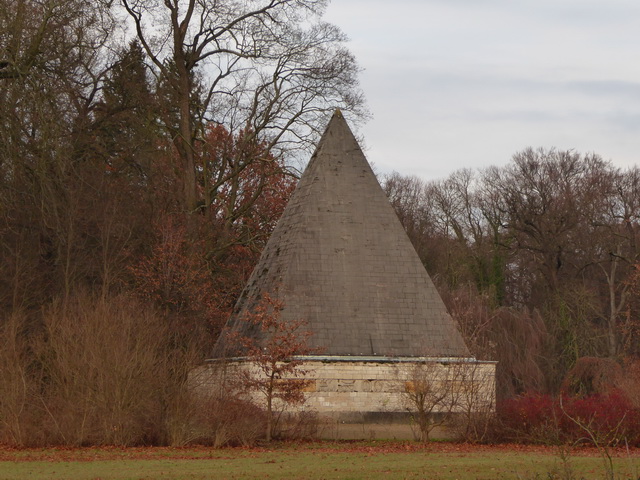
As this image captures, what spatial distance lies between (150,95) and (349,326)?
39.8 ft

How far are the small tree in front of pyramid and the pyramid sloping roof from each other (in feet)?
2.16

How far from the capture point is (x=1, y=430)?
20.2m

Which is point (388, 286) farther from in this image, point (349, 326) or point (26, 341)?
point (26, 341)

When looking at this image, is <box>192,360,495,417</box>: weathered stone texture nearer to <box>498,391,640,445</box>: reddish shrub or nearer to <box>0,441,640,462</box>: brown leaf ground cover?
<box>498,391,640,445</box>: reddish shrub

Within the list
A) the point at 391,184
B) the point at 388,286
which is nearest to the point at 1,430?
the point at 388,286

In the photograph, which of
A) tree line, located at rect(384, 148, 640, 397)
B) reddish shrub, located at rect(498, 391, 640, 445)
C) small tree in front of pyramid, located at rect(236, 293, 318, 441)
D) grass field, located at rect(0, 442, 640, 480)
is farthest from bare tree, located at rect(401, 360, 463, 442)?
tree line, located at rect(384, 148, 640, 397)

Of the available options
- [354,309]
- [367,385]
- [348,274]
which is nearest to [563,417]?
[367,385]

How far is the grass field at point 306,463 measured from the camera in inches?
598

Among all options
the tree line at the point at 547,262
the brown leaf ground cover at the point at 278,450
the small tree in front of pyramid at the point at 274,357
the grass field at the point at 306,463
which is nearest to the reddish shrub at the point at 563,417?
the brown leaf ground cover at the point at 278,450

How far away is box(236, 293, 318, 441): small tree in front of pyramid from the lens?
21484 mm

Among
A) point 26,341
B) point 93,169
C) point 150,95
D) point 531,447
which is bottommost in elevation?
point 531,447

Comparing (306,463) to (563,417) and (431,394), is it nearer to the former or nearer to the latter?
(431,394)

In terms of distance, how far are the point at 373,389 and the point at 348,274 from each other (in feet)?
10.4

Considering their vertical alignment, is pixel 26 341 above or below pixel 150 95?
below
